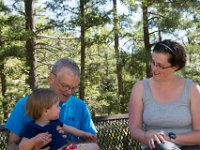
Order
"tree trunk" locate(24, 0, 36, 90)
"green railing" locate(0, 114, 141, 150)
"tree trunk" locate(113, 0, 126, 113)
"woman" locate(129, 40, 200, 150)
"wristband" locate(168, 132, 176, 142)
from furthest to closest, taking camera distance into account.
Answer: "tree trunk" locate(113, 0, 126, 113) → "tree trunk" locate(24, 0, 36, 90) → "green railing" locate(0, 114, 141, 150) → "woman" locate(129, 40, 200, 150) → "wristband" locate(168, 132, 176, 142)

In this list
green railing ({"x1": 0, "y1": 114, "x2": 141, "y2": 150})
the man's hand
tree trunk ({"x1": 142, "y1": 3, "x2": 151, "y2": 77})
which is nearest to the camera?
the man's hand

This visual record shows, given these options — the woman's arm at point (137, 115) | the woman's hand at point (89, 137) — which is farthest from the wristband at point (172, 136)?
the woman's hand at point (89, 137)

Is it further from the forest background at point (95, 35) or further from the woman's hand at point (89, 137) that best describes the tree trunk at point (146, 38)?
the woman's hand at point (89, 137)

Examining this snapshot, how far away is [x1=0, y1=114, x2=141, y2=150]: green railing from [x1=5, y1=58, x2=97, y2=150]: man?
62.1 inches

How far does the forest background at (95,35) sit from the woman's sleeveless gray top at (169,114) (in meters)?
11.1

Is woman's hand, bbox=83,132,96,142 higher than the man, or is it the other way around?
the man

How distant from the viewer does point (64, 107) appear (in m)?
2.79

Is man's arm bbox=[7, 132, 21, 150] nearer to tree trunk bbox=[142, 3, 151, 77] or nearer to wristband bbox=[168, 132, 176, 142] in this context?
wristband bbox=[168, 132, 176, 142]

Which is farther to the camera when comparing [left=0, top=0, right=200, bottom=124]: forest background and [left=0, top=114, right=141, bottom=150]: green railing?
[left=0, top=0, right=200, bottom=124]: forest background

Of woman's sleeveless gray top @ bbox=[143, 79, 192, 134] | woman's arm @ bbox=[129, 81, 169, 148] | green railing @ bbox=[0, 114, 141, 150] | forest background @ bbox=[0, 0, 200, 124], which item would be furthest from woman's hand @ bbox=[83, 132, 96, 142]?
forest background @ bbox=[0, 0, 200, 124]

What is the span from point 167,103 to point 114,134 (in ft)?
5.75

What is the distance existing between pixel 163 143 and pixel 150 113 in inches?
14.7

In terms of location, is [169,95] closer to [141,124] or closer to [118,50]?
[141,124]

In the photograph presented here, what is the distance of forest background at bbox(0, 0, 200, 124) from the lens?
559 inches
